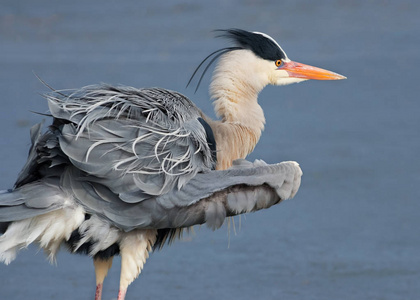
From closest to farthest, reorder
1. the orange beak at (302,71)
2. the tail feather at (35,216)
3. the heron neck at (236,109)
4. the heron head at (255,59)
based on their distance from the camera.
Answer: the tail feather at (35,216) → the heron neck at (236,109) → the heron head at (255,59) → the orange beak at (302,71)

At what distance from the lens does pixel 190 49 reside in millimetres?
9094

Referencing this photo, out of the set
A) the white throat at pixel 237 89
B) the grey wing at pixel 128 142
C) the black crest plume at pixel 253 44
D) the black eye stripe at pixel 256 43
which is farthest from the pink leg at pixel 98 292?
the black eye stripe at pixel 256 43

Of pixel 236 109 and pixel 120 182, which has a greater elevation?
pixel 236 109

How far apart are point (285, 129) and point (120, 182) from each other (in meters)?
3.58

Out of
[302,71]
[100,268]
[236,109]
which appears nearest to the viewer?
[100,268]

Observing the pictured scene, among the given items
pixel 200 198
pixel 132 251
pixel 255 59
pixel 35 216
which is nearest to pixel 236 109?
pixel 255 59

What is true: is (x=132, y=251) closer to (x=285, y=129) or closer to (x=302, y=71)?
(x=302, y=71)

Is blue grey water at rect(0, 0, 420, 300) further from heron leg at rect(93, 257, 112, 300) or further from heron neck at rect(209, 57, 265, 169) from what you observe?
heron neck at rect(209, 57, 265, 169)

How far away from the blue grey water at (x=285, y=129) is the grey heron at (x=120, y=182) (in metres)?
0.92

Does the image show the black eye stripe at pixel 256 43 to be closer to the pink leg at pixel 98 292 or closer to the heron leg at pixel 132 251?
the heron leg at pixel 132 251

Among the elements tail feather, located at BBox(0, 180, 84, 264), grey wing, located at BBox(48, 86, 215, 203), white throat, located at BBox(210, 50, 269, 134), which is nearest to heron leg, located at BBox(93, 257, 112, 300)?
tail feather, located at BBox(0, 180, 84, 264)

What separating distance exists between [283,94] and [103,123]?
14.2ft

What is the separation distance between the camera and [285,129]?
7.44 m

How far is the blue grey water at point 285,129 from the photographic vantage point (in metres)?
5.20
